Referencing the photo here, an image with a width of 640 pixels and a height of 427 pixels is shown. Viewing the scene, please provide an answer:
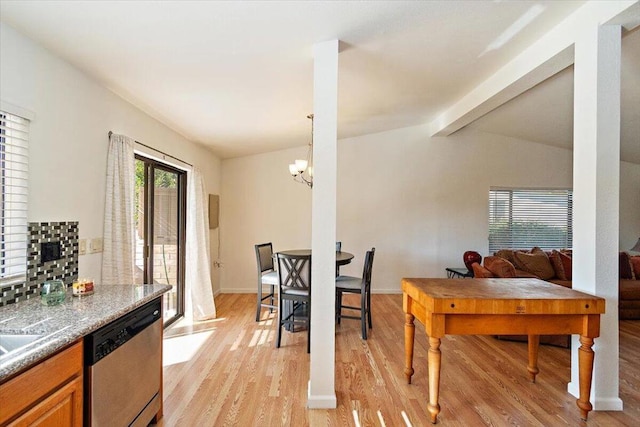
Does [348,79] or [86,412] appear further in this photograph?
[348,79]

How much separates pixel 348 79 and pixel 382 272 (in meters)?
3.47

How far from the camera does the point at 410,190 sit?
5.73m

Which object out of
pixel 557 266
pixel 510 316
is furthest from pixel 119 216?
A: pixel 557 266

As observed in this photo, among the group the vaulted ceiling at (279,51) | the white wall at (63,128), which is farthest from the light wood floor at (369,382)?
the vaulted ceiling at (279,51)

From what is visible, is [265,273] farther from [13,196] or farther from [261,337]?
[13,196]

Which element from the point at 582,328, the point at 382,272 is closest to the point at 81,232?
the point at 582,328

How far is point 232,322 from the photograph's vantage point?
13.3ft

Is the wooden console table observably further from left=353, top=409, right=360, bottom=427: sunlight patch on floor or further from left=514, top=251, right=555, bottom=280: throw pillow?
left=514, top=251, right=555, bottom=280: throw pillow

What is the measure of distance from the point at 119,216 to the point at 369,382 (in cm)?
238

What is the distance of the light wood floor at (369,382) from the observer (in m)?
2.19

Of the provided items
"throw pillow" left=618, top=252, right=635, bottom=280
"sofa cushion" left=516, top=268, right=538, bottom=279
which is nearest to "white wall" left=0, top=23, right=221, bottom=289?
"sofa cushion" left=516, top=268, right=538, bottom=279

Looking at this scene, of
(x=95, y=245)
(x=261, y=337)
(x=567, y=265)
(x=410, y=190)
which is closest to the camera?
(x=95, y=245)

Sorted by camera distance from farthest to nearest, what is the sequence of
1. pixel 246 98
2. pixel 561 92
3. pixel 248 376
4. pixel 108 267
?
pixel 561 92 → pixel 246 98 → pixel 248 376 → pixel 108 267

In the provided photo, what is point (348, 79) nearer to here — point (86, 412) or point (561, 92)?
point (561, 92)
